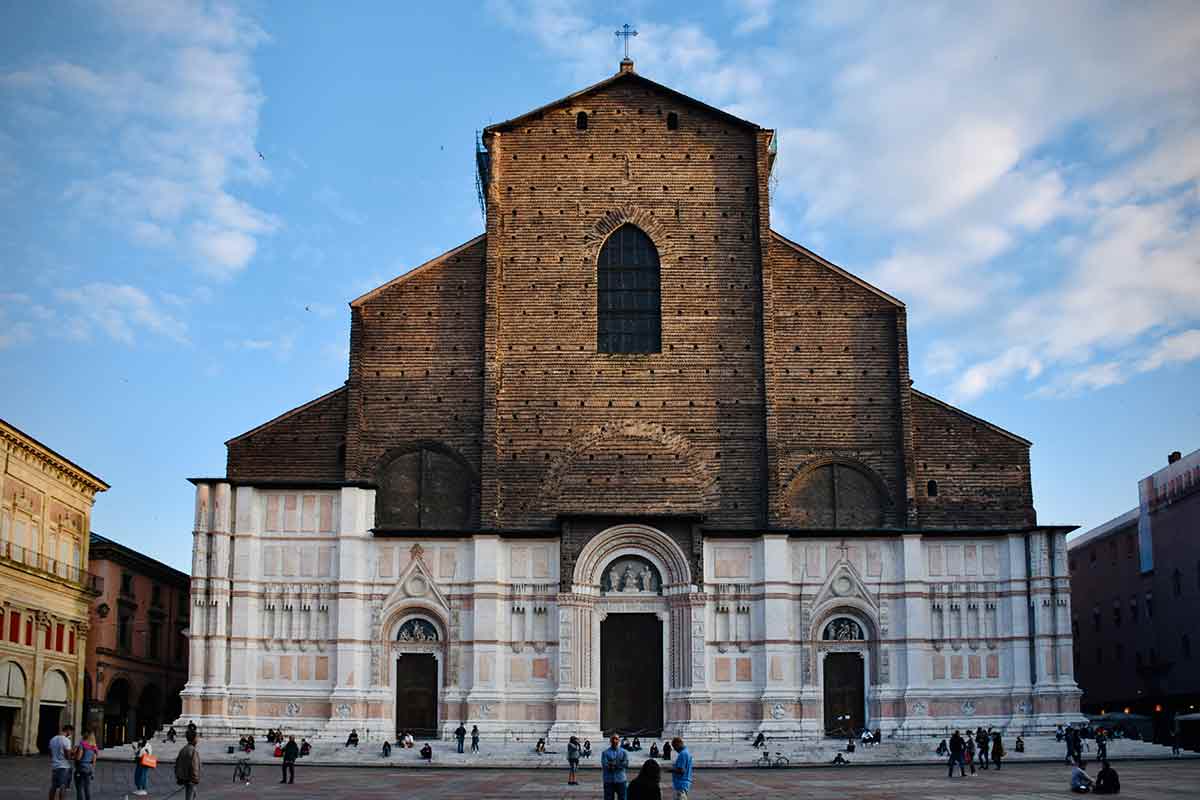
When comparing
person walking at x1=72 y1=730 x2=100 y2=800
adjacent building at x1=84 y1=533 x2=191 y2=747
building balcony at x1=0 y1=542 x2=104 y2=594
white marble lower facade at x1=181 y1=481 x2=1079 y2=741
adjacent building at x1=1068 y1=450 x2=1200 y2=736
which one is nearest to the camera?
person walking at x1=72 y1=730 x2=100 y2=800

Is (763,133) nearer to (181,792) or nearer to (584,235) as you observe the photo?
(584,235)

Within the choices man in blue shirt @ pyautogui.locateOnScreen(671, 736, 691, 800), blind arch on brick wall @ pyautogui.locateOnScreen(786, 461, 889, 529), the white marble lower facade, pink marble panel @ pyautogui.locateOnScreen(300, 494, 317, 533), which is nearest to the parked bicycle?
the white marble lower facade

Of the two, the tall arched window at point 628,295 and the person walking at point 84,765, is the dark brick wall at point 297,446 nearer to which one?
the tall arched window at point 628,295

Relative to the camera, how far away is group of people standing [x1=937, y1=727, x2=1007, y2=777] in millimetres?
30547

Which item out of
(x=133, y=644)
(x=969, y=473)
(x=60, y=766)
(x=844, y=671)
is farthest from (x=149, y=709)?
(x=60, y=766)

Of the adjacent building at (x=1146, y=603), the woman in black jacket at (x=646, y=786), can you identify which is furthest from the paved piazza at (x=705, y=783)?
the adjacent building at (x=1146, y=603)

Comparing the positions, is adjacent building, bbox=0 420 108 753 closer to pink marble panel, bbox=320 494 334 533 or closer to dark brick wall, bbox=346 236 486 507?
pink marble panel, bbox=320 494 334 533

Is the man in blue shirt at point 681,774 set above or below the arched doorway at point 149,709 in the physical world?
above

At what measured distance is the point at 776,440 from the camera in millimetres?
39875

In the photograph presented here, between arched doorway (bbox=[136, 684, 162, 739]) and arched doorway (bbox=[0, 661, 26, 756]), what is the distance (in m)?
11.7

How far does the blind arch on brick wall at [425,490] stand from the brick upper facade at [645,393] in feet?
0.21

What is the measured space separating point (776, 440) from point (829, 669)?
654 cm

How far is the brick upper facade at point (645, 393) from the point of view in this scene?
39906mm

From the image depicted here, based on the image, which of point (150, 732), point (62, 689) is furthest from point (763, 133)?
point (150, 732)
